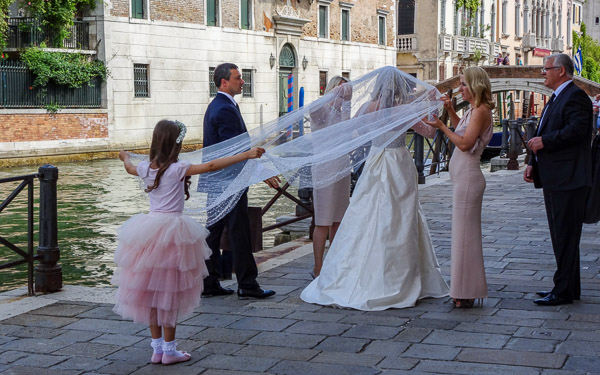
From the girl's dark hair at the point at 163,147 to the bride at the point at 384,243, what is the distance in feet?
5.68

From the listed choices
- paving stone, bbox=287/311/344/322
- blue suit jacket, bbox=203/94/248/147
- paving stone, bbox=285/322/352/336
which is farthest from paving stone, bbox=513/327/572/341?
blue suit jacket, bbox=203/94/248/147

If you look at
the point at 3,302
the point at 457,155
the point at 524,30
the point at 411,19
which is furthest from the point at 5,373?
the point at 524,30

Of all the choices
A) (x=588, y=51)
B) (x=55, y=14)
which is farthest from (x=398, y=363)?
(x=588, y=51)

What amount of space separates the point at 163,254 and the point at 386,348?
4.36ft

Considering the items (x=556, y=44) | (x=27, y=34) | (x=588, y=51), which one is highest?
(x=556, y=44)

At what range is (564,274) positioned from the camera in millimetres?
5973

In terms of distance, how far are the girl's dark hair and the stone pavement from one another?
3.25 feet

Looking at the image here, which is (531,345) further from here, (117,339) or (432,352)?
A: (117,339)

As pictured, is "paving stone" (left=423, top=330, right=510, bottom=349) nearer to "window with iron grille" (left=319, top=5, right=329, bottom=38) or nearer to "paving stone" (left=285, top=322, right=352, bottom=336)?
"paving stone" (left=285, top=322, right=352, bottom=336)

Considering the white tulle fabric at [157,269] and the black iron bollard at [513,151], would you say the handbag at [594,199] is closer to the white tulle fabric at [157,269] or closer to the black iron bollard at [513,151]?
the white tulle fabric at [157,269]

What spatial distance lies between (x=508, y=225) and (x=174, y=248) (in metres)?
5.96

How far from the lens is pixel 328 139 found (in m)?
6.35

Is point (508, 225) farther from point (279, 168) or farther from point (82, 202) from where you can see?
point (82, 202)

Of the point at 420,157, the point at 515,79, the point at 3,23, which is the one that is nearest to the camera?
the point at 420,157
